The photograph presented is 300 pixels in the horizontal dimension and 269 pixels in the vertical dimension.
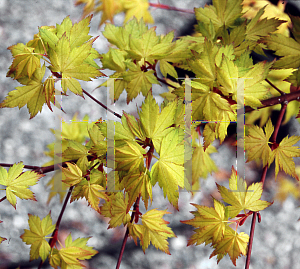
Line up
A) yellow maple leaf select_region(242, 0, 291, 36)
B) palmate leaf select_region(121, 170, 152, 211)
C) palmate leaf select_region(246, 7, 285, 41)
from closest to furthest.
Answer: palmate leaf select_region(121, 170, 152, 211) → palmate leaf select_region(246, 7, 285, 41) → yellow maple leaf select_region(242, 0, 291, 36)

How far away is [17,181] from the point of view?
59 centimetres

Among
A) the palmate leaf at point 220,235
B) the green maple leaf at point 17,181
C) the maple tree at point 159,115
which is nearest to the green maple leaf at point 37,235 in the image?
the maple tree at point 159,115

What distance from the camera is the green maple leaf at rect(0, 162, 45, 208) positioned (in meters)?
0.58

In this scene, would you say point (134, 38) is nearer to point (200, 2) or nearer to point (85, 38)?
point (85, 38)

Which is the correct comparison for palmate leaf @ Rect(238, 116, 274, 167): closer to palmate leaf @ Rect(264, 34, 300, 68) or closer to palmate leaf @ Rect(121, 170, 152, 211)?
palmate leaf @ Rect(264, 34, 300, 68)

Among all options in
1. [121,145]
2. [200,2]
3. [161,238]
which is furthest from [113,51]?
[200,2]

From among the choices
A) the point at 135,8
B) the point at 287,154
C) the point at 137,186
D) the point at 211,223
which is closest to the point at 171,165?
the point at 137,186

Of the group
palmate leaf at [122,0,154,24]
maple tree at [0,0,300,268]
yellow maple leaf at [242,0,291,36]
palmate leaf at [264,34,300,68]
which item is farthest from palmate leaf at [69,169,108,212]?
yellow maple leaf at [242,0,291,36]

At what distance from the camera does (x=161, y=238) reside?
0.62 metres

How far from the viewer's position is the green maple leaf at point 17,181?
22.9 inches

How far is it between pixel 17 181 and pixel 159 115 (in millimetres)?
395

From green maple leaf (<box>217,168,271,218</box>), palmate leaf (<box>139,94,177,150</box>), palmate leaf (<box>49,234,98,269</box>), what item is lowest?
palmate leaf (<box>49,234,98,269</box>)

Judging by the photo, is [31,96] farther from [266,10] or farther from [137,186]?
[266,10]

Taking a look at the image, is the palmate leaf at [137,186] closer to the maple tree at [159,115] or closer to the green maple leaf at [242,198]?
the maple tree at [159,115]
